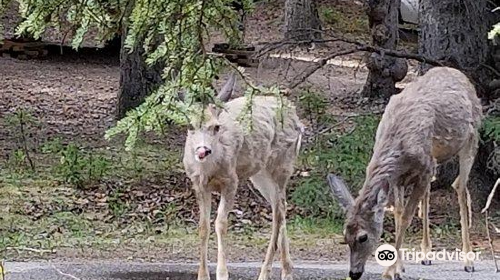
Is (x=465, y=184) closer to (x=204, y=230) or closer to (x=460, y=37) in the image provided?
(x=204, y=230)

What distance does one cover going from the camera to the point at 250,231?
12445mm

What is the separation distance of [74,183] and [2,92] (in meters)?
8.33

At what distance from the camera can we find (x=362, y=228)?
298 inches

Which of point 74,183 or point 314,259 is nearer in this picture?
point 314,259

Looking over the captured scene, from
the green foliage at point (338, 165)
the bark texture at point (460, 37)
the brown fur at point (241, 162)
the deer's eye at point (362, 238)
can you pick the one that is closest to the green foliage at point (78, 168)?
the green foliage at point (338, 165)

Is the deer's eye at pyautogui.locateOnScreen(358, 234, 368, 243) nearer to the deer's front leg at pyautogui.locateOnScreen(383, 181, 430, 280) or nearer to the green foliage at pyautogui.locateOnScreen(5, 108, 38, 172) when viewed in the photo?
the deer's front leg at pyautogui.locateOnScreen(383, 181, 430, 280)

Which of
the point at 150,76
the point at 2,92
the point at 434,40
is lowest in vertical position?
the point at 2,92

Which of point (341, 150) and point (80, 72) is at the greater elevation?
point (341, 150)

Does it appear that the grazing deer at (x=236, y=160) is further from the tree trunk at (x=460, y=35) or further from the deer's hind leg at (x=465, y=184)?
the tree trunk at (x=460, y=35)

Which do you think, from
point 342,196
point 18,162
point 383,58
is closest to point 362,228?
point 342,196

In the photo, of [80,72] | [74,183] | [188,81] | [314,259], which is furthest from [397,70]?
[188,81]

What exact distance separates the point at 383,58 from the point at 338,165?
8316 millimetres

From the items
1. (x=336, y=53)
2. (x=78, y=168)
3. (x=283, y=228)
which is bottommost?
(x=78, y=168)

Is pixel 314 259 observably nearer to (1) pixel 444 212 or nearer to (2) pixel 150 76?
(1) pixel 444 212
